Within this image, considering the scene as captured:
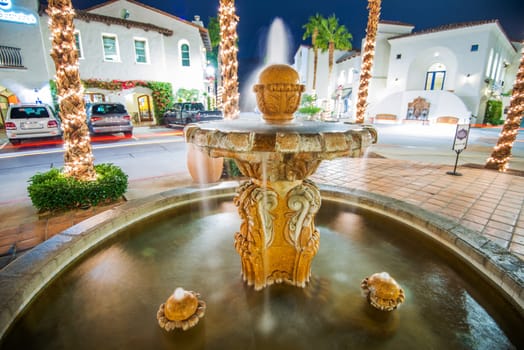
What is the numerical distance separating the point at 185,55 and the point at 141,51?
10.9ft

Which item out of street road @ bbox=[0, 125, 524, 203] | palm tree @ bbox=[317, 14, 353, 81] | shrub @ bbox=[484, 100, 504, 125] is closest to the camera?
street road @ bbox=[0, 125, 524, 203]

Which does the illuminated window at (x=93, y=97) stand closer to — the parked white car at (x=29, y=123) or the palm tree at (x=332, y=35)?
the parked white car at (x=29, y=123)

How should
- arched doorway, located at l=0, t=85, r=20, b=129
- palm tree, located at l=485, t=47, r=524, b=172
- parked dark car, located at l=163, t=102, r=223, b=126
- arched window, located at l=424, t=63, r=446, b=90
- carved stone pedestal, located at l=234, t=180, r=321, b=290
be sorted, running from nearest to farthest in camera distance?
carved stone pedestal, located at l=234, t=180, r=321, b=290 < palm tree, located at l=485, t=47, r=524, b=172 < arched doorway, located at l=0, t=85, r=20, b=129 < parked dark car, located at l=163, t=102, r=223, b=126 < arched window, located at l=424, t=63, r=446, b=90

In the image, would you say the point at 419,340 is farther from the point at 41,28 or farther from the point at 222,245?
the point at 41,28

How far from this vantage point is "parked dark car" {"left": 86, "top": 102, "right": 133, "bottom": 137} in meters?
12.9

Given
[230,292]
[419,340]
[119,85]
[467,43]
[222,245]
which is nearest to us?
[419,340]

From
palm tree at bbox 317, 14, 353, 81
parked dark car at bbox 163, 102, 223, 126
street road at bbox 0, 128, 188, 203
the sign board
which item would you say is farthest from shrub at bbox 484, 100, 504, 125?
street road at bbox 0, 128, 188, 203

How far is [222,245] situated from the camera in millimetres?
3479

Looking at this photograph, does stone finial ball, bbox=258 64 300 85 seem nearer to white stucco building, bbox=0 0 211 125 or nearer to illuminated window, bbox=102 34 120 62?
white stucco building, bbox=0 0 211 125

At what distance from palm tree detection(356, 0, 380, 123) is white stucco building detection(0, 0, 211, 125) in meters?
15.6

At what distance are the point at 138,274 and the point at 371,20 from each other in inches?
439

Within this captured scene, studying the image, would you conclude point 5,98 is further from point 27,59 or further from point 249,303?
point 249,303

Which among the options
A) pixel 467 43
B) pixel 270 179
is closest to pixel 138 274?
pixel 270 179

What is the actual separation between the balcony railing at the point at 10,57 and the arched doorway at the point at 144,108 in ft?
22.6
